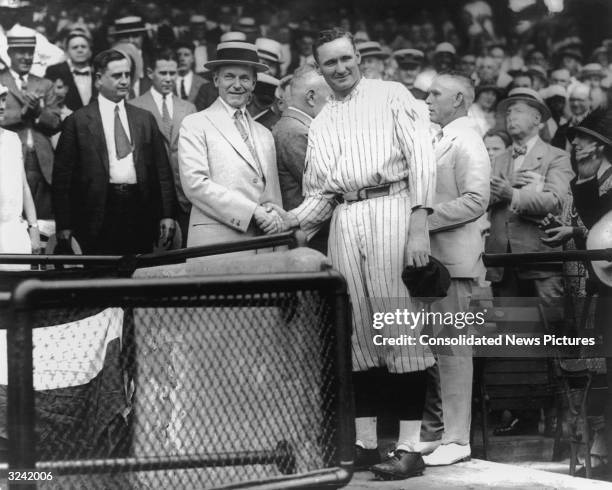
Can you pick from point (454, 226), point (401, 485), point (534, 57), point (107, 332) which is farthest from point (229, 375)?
point (534, 57)

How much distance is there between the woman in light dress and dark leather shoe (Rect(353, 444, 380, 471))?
59.1 inches

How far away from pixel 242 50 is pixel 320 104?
37 centimetres

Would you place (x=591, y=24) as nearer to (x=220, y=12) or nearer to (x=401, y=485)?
(x=220, y=12)

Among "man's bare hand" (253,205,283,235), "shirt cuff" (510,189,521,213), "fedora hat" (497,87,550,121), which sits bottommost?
"man's bare hand" (253,205,283,235)

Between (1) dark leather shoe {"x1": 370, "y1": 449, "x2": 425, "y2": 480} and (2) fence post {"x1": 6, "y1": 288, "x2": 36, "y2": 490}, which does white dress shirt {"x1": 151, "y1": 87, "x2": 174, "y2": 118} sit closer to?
(1) dark leather shoe {"x1": 370, "y1": 449, "x2": 425, "y2": 480}

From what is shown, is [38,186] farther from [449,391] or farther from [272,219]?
[449,391]

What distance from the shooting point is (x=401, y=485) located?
3.02 m

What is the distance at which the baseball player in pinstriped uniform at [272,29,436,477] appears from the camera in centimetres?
335

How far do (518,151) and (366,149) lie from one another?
1.19 metres

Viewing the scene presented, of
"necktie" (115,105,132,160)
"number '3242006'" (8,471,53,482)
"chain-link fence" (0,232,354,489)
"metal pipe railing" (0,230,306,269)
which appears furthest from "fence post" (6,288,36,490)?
"necktie" (115,105,132,160)

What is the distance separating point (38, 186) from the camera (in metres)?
4.06

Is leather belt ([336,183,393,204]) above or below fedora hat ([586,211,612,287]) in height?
above

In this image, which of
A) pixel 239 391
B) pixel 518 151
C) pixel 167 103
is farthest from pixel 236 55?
pixel 239 391

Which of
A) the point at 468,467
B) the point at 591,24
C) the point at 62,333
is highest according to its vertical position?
the point at 591,24
